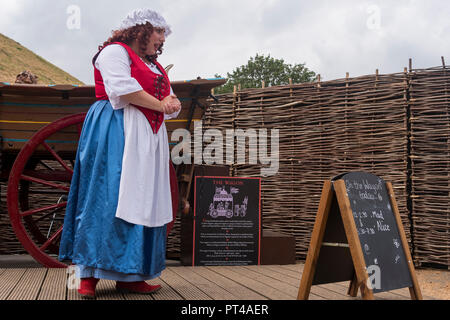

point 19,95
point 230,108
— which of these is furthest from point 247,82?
point 19,95

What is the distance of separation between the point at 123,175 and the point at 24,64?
117 ft

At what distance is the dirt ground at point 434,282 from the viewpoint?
3.55m

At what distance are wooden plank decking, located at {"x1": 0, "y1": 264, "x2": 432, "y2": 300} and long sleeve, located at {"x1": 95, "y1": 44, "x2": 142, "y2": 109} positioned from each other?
1040 millimetres

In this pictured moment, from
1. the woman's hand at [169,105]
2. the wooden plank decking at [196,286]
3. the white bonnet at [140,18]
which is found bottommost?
the wooden plank decking at [196,286]

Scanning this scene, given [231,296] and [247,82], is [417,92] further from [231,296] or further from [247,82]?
[247,82]

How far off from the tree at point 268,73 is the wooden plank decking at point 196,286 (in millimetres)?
26104

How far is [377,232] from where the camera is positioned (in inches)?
91.4

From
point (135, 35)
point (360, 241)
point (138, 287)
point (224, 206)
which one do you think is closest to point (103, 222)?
point (138, 287)

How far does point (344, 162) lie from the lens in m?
4.64

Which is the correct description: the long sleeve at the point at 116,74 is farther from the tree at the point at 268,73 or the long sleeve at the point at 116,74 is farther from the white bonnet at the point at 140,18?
the tree at the point at 268,73

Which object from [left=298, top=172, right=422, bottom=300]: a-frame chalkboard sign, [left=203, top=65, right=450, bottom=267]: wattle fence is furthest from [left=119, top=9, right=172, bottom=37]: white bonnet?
[left=203, top=65, right=450, bottom=267]: wattle fence

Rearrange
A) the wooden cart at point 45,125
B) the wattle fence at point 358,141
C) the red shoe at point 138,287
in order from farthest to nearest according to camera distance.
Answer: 1. the wattle fence at point 358,141
2. the wooden cart at point 45,125
3. the red shoe at point 138,287

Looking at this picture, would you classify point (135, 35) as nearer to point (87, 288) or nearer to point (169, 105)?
point (169, 105)

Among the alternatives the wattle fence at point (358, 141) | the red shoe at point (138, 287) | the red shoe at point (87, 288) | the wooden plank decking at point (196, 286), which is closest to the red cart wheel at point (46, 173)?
the wooden plank decking at point (196, 286)
